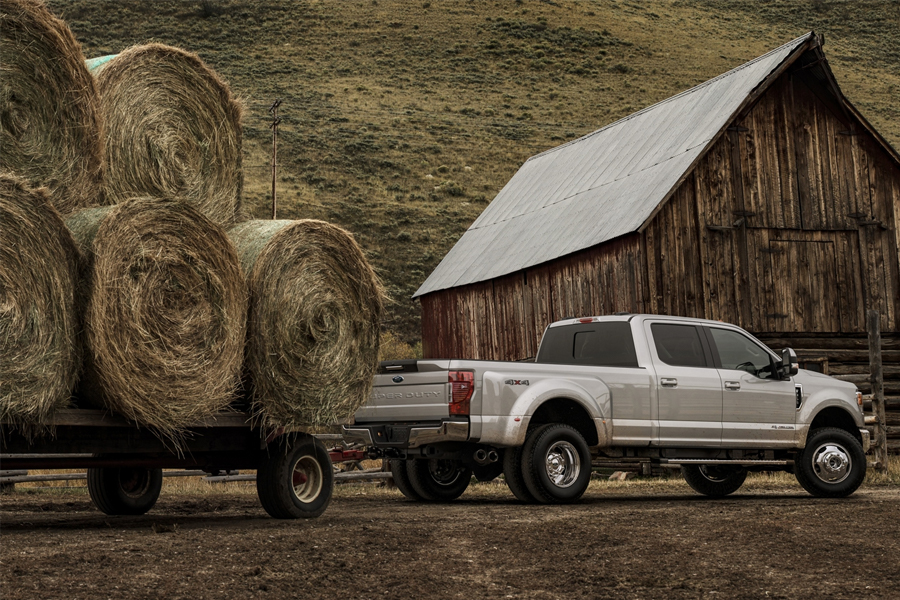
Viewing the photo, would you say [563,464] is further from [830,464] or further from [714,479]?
[830,464]

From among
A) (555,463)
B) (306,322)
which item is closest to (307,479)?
(306,322)

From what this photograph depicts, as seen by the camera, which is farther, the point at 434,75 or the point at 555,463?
the point at 434,75

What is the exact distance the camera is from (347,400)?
9391 millimetres

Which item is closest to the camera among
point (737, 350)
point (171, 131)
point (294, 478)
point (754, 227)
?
point (171, 131)

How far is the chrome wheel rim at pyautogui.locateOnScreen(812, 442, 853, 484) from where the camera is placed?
12961 mm

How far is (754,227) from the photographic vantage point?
19.9m

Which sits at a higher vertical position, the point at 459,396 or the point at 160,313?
the point at 160,313

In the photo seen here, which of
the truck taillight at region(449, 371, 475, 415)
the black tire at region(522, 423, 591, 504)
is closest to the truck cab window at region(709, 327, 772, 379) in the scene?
the black tire at region(522, 423, 591, 504)

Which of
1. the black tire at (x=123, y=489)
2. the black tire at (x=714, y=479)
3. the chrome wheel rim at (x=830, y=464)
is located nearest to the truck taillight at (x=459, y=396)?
the black tire at (x=123, y=489)

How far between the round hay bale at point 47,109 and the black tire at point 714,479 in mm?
8254

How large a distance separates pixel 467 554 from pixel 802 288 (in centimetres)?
1410

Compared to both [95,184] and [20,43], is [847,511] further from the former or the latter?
[20,43]

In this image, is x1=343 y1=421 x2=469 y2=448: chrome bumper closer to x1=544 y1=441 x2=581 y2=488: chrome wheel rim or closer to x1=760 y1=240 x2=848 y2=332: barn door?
x1=544 y1=441 x2=581 y2=488: chrome wheel rim

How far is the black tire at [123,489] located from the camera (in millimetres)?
10734
